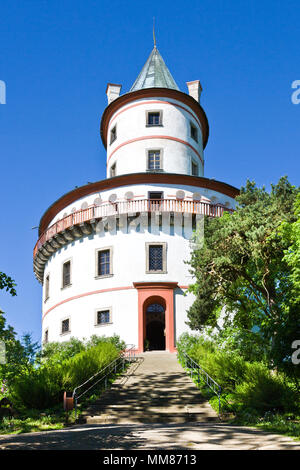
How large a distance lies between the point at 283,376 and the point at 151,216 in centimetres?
1649

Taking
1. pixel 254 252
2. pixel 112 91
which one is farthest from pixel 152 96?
pixel 254 252

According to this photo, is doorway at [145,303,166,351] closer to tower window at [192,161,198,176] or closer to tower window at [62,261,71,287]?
tower window at [62,261,71,287]

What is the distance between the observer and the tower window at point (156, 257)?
28.9 meters

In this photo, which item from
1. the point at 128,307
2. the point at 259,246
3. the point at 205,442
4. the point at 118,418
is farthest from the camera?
the point at 128,307

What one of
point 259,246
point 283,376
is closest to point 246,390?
point 283,376

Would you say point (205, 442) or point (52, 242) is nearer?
point (205, 442)

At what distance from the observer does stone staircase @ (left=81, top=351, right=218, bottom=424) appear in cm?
1393

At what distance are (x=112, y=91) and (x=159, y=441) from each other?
34531 mm

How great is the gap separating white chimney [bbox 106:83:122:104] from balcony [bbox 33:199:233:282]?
1256cm

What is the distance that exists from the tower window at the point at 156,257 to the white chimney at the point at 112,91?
620 inches

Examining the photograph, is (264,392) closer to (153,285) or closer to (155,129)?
(153,285)

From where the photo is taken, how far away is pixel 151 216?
29.6 m

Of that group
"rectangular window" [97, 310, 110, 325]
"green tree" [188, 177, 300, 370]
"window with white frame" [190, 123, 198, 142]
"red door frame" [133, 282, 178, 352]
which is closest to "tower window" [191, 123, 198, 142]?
"window with white frame" [190, 123, 198, 142]
